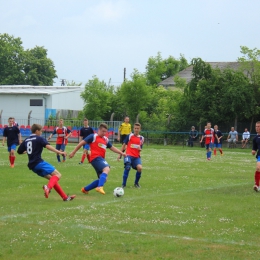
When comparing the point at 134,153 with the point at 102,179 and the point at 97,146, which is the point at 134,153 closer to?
the point at 97,146

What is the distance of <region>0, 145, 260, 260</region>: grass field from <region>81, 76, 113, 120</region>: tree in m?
41.8

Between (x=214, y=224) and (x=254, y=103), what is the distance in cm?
3908

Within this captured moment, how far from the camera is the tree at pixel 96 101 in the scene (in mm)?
59156

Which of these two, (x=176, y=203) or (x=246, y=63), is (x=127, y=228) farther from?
(x=246, y=63)

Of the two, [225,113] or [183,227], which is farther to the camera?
[225,113]

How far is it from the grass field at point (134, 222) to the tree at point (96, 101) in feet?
137

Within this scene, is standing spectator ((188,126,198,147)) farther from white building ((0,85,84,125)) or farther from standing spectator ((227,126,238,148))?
white building ((0,85,84,125))

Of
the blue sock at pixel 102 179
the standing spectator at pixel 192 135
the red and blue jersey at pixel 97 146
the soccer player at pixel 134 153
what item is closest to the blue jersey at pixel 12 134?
the soccer player at pixel 134 153

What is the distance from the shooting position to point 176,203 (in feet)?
42.0

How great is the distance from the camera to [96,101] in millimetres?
58750

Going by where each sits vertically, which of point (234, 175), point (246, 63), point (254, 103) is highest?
point (246, 63)

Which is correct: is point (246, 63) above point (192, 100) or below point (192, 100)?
above

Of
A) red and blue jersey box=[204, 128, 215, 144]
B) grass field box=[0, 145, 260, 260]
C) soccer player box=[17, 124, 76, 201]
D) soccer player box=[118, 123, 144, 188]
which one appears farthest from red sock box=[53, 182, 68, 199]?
red and blue jersey box=[204, 128, 215, 144]

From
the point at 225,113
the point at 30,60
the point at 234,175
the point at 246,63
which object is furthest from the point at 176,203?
the point at 30,60
